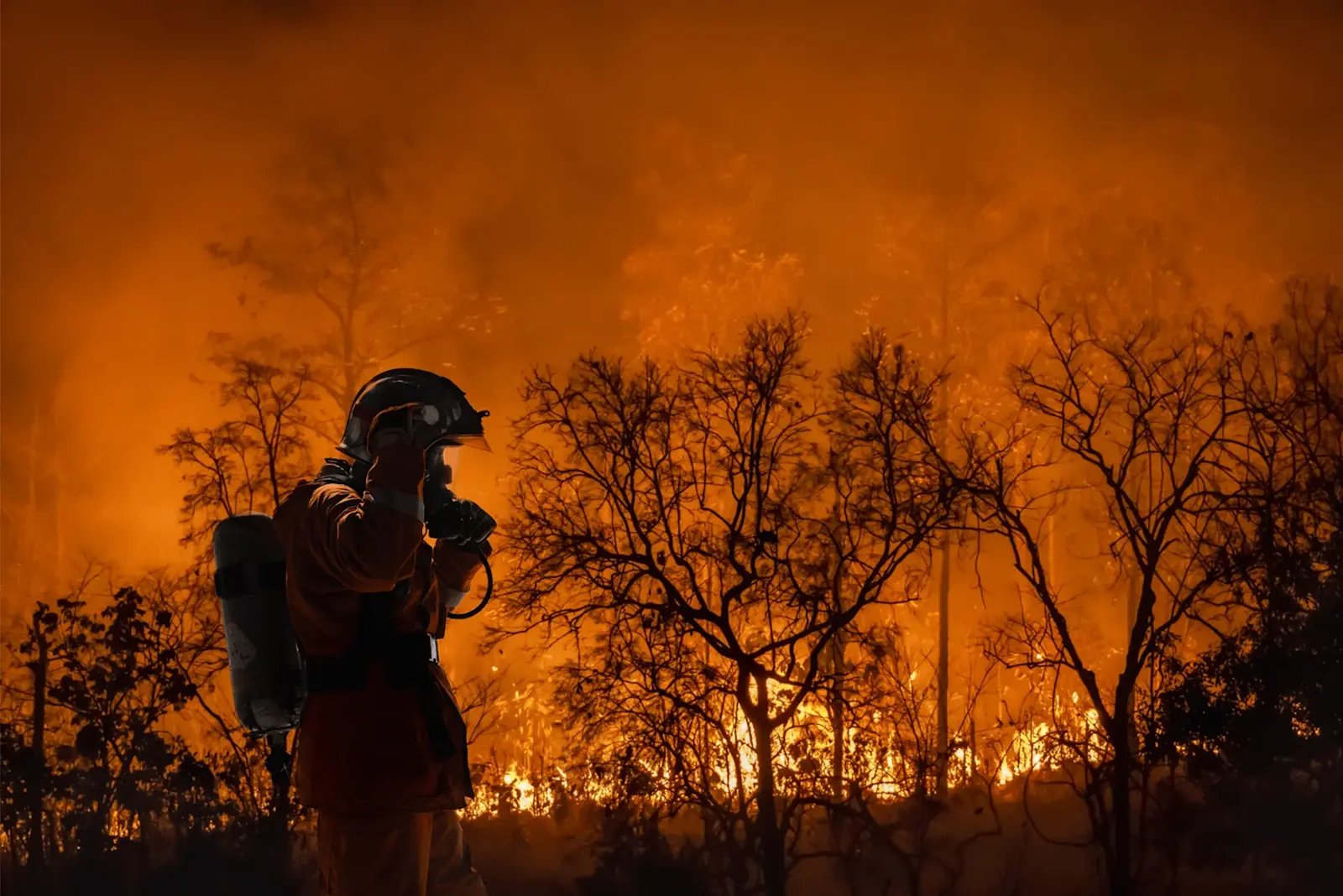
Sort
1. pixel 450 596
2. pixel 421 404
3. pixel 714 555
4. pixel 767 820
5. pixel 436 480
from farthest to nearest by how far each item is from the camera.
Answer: pixel 714 555 < pixel 767 820 < pixel 450 596 < pixel 436 480 < pixel 421 404

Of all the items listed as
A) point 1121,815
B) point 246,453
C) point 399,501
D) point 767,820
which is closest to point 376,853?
point 399,501

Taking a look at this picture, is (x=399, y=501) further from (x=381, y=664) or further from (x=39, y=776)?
(x=39, y=776)

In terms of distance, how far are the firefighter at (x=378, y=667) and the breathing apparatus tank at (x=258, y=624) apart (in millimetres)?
62

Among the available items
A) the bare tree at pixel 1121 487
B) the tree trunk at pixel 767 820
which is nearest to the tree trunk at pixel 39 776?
the tree trunk at pixel 767 820

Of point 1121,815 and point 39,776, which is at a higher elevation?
point 39,776

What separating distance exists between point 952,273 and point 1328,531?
399 centimetres

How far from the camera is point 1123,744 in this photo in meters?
5.64

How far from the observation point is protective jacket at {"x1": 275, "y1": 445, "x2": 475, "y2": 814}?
3104mm

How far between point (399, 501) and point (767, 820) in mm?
3486

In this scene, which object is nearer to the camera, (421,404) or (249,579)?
(421,404)

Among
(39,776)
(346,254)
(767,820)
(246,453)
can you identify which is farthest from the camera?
(346,254)

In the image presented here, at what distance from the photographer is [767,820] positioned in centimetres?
591

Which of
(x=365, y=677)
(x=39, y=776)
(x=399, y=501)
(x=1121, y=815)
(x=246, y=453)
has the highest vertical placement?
(x=246, y=453)

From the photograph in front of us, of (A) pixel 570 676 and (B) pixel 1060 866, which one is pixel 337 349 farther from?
(B) pixel 1060 866
